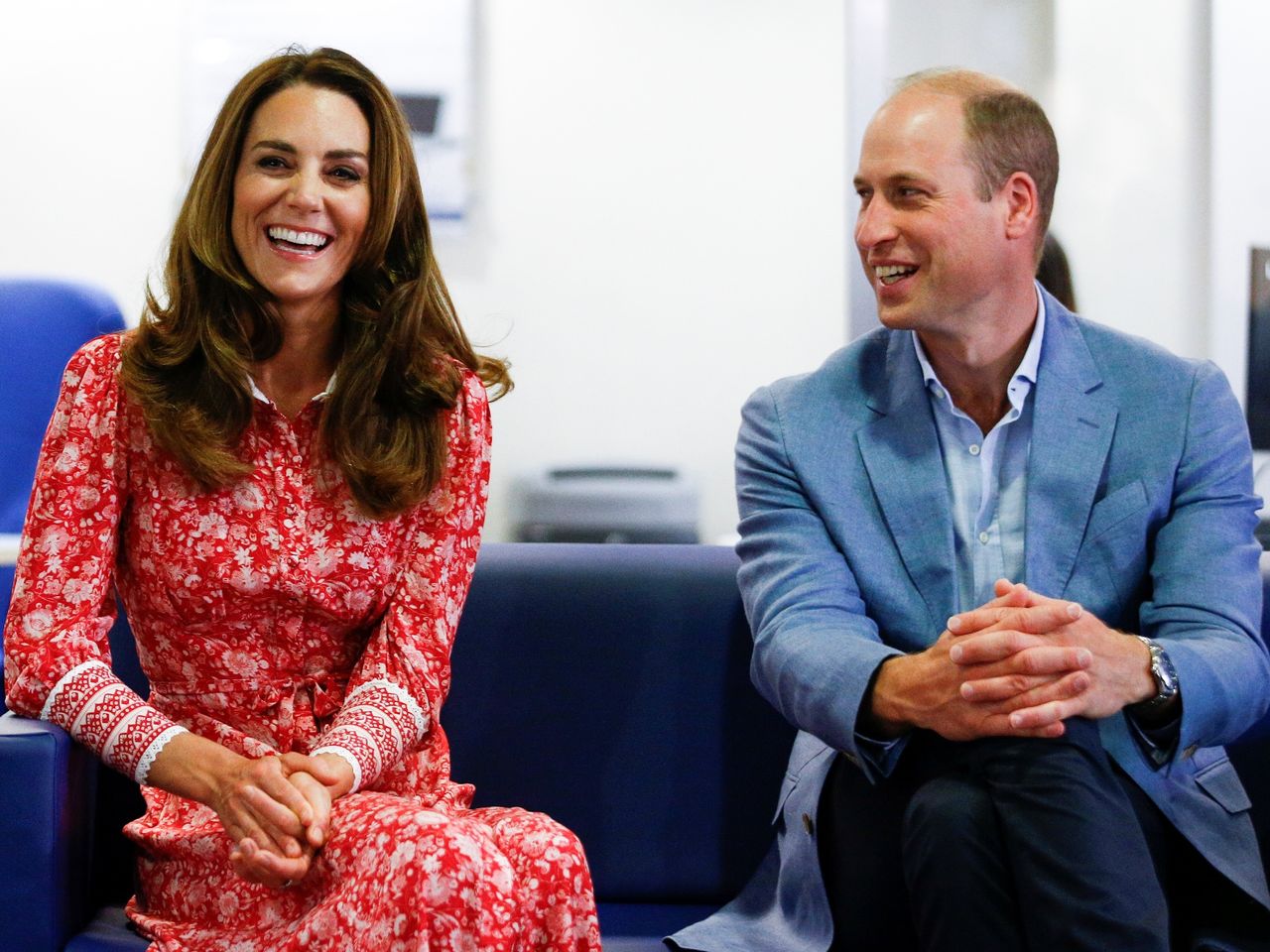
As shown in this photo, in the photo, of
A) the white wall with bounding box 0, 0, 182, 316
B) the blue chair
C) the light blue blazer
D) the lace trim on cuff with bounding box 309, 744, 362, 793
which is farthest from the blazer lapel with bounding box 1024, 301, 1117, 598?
the white wall with bounding box 0, 0, 182, 316

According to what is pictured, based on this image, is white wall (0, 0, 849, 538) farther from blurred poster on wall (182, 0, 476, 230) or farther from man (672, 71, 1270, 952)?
man (672, 71, 1270, 952)

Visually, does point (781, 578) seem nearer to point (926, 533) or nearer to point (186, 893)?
point (926, 533)

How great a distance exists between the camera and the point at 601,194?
398 cm

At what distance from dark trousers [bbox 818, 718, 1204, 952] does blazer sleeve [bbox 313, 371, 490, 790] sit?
0.56m

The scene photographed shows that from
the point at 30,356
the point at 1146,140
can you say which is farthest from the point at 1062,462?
the point at 1146,140

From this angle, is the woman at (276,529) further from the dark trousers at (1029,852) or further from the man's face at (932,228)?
the man's face at (932,228)

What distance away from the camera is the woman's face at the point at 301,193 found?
5.74 feet

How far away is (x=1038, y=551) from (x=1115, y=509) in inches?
4.1

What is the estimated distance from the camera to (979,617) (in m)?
1.52

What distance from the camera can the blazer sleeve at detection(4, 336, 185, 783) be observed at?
158 centimetres

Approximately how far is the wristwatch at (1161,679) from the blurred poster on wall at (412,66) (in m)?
2.75

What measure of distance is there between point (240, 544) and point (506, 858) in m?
0.51

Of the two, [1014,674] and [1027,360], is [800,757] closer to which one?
[1014,674]

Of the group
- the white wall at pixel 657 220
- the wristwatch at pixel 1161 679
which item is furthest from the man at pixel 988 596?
the white wall at pixel 657 220
